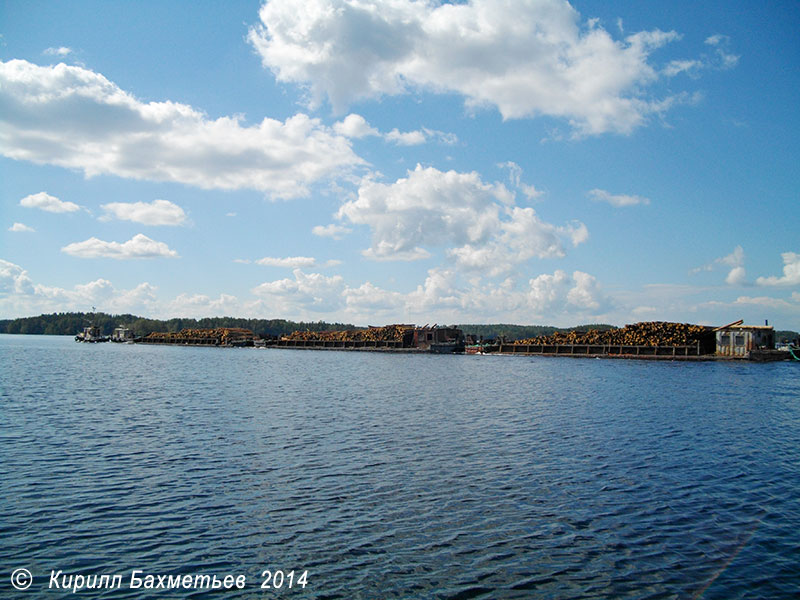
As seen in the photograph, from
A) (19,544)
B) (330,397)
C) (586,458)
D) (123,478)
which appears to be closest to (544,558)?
(586,458)

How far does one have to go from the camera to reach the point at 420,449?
80.1 feet

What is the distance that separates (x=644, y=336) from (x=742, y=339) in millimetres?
19857

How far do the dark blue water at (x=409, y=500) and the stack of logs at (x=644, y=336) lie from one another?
7981cm

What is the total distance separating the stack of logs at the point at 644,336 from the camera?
10956 centimetres

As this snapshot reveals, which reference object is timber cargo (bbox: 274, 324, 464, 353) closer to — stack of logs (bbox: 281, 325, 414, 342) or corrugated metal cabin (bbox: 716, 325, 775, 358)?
stack of logs (bbox: 281, 325, 414, 342)

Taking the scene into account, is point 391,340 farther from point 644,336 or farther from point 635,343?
point 644,336

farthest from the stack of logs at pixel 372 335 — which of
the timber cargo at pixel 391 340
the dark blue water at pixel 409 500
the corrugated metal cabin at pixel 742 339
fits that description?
the dark blue water at pixel 409 500

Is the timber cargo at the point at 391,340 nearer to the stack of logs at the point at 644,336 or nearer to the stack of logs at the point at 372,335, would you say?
the stack of logs at the point at 372,335

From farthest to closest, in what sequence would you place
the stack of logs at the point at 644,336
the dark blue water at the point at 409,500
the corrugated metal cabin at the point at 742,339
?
the stack of logs at the point at 644,336 < the corrugated metal cabin at the point at 742,339 < the dark blue water at the point at 409,500

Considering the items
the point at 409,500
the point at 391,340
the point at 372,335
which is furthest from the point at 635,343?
the point at 409,500

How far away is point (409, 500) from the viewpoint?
Result: 56.1ft

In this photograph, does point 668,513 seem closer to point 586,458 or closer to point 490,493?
point 490,493

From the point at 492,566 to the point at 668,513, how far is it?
22.9ft

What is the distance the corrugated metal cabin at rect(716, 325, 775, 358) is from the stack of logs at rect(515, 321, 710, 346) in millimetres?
5075
